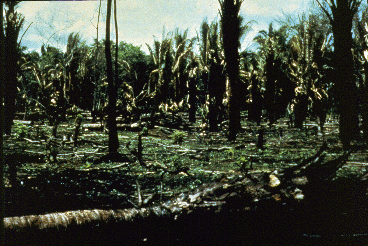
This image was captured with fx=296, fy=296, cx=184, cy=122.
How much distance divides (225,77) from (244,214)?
53.9 feet

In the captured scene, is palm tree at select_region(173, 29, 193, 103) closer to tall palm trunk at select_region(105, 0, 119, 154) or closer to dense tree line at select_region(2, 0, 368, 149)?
dense tree line at select_region(2, 0, 368, 149)

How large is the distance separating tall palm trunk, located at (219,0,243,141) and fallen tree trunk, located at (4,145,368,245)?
8.78 meters

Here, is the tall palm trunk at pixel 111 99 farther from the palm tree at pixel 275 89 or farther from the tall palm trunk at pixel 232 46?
the palm tree at pixel 275 89

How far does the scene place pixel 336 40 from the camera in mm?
9367

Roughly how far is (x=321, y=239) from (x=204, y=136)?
1144cm

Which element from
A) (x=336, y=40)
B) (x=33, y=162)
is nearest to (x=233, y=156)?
(x=336, y=40)

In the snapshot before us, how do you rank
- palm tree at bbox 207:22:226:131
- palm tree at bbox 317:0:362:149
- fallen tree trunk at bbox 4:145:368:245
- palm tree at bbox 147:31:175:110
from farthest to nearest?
1. palm tree at bbox 147:31:175:110
2. palm tree at bbox 207:22:226:131
3. palm tree at bbox 317:0:362:149
4. fallen tree trunk at bbox 4:145:368:245

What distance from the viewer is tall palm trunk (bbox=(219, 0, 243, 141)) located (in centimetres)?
1195

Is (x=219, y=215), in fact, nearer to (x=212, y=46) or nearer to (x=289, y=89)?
(x=289, y=89)

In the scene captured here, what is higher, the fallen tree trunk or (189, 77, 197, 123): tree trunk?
(189, 77, 197, 123): tree trunk

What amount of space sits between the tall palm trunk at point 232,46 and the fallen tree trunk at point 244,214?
8780 millimetres

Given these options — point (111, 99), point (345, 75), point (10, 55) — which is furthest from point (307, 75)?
point (10, 55)

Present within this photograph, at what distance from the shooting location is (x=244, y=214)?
326 cm

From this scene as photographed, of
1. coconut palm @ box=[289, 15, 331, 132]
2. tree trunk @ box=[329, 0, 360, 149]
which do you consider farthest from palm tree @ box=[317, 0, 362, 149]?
coconut palm @ box=[289, 15, 331, 132]
